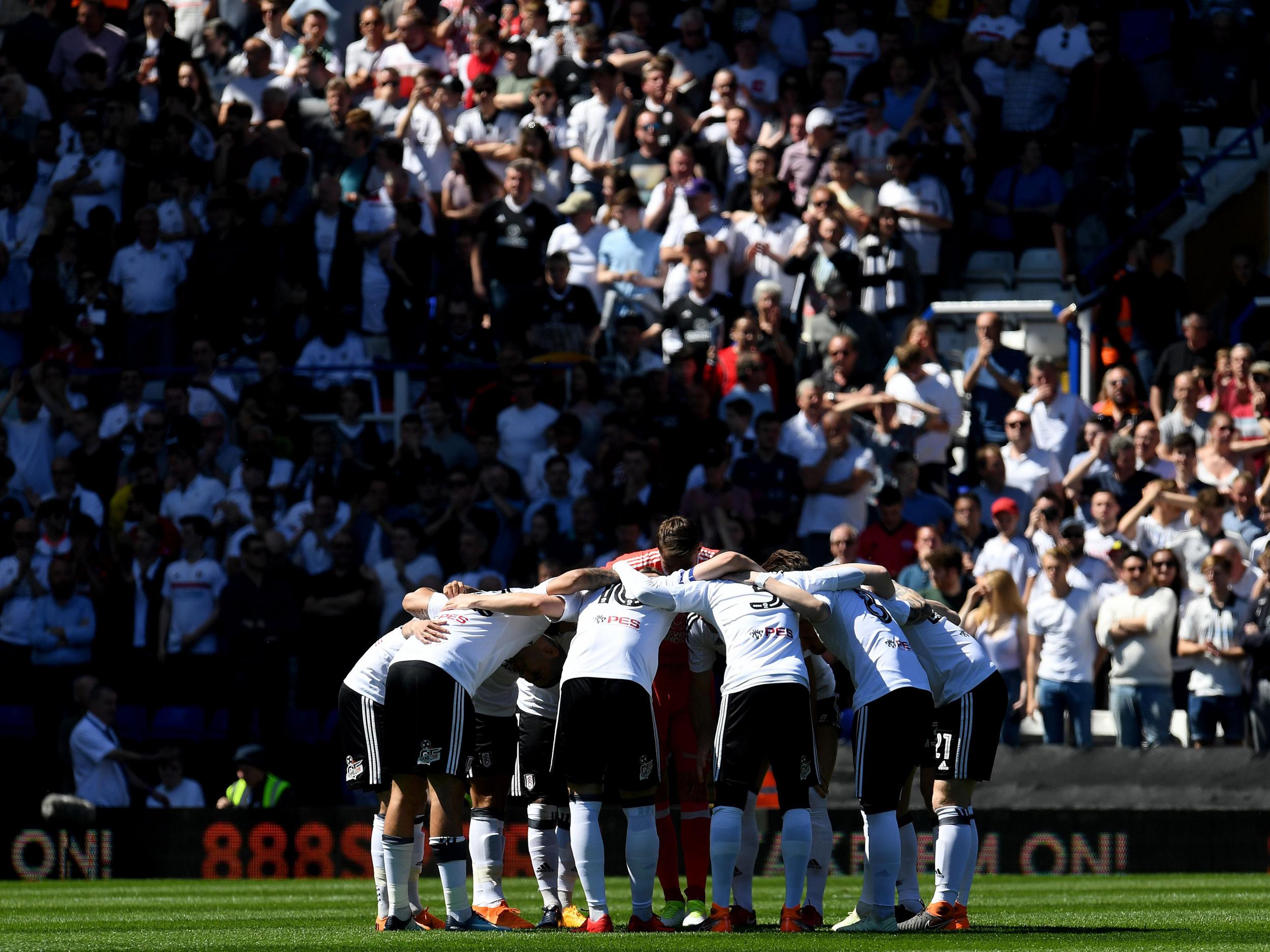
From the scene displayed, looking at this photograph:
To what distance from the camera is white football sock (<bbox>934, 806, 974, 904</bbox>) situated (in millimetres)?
11820

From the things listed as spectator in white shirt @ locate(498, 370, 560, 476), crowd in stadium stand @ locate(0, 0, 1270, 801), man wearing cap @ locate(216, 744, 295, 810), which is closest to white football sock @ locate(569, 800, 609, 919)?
crowd in stadium stand @ locate(0, 0, 1270, 801)

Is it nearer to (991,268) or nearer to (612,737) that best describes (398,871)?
(612,737)

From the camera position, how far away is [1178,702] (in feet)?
58.3

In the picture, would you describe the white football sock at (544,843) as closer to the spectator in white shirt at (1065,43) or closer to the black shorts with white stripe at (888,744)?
the black shorts with white stripe at (888,744)

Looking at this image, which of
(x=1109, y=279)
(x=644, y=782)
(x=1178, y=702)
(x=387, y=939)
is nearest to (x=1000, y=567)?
(x=1178, y=702)

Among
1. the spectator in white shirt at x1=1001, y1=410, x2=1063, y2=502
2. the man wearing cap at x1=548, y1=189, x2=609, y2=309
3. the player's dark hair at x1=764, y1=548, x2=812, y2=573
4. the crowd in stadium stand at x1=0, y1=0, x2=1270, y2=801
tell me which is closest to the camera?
A: the player's dark hair at x1=764, y1=548, x2=812, y2=573

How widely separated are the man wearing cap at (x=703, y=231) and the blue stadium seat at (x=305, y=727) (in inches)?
216

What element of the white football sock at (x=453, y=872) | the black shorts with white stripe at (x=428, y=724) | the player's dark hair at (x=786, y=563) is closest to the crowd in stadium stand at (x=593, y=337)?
the player's dark hair at (x=786, y=563)

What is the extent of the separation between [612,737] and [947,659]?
1.95 metres

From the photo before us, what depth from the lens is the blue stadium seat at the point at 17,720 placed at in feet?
63.7

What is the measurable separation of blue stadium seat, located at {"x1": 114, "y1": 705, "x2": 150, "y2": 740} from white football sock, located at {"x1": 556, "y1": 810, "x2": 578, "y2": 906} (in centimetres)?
753

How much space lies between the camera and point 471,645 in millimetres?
12133

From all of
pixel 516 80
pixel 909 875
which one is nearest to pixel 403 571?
pixel 516 80

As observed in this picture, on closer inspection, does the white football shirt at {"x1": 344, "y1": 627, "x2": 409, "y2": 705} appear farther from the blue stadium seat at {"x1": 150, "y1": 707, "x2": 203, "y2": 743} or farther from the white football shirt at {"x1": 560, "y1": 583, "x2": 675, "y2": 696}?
the blue stadium seat at {"x1": 150, "y1": 707, "x2": 203, "y2": 743}
